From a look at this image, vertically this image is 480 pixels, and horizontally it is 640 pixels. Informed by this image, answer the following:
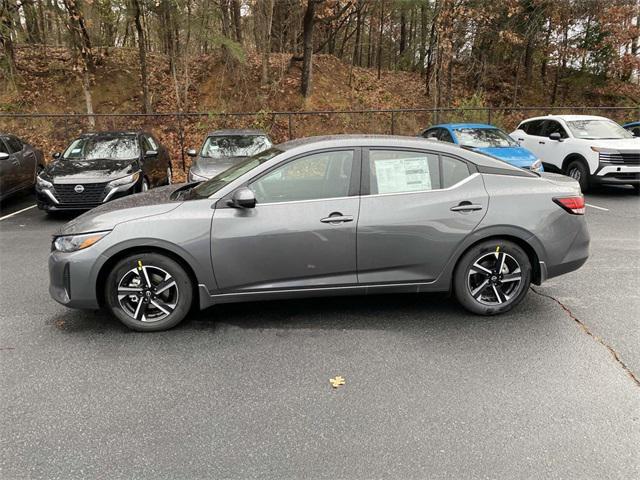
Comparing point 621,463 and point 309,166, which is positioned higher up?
point 309,166

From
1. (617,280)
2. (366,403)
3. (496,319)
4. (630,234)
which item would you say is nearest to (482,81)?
(630,234)

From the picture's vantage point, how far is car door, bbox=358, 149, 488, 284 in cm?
413

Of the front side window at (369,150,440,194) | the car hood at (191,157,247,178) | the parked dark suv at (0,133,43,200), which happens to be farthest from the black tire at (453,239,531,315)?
the parked dark suv at (0,133,43,200)

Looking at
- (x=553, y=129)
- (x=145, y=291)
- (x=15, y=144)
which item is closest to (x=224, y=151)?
(x=15, y=144)

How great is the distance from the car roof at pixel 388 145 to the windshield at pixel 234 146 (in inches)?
217

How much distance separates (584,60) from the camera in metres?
21.8

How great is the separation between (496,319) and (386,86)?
20.5m

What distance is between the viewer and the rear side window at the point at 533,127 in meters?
12.5

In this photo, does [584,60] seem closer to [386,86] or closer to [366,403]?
[386,86]

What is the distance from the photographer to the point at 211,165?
9.12 metres

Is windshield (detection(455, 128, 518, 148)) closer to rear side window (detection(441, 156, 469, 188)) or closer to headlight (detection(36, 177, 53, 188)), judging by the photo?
rear side window (detection(441, 156, 469, 188))

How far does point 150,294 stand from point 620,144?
34.6 feet

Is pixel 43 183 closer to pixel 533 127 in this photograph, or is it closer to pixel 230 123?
pixel 230 123

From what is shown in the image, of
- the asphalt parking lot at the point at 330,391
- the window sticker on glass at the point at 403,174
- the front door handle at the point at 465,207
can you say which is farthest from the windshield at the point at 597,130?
the window sticker on glass at the point at 403,174
